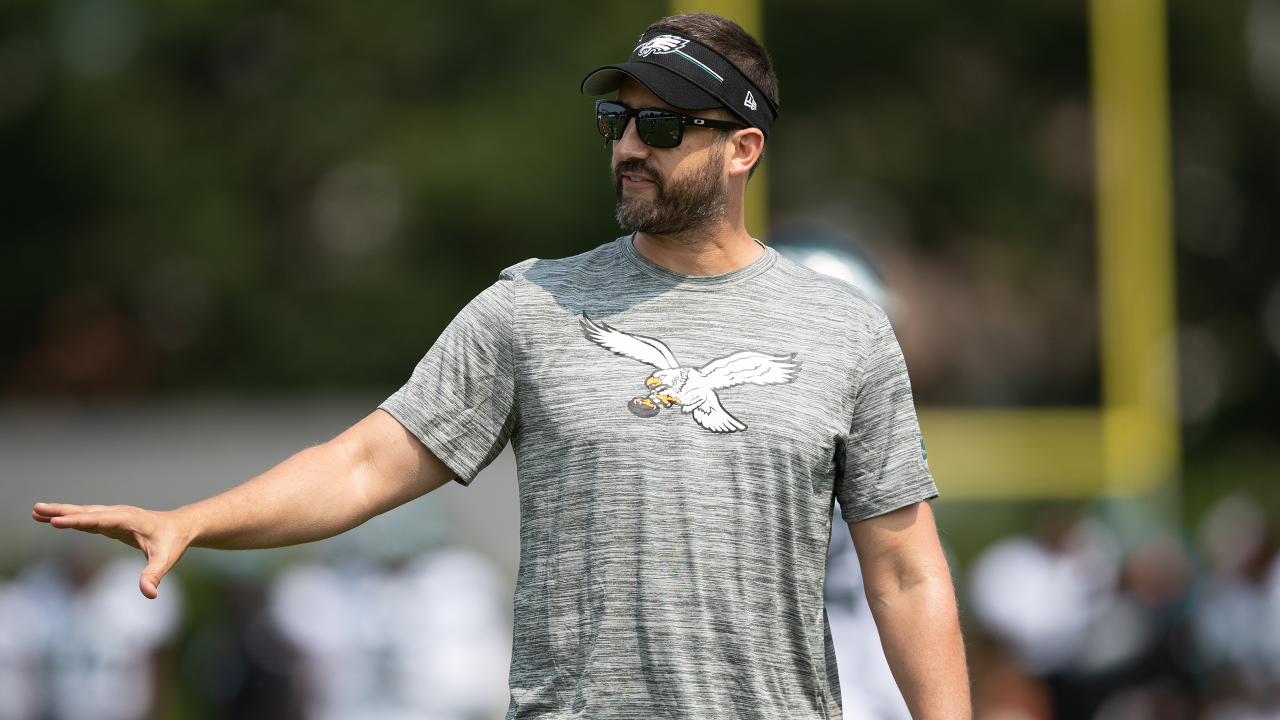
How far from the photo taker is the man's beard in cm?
274

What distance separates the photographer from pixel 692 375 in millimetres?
2609

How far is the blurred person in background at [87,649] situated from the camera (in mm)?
8422

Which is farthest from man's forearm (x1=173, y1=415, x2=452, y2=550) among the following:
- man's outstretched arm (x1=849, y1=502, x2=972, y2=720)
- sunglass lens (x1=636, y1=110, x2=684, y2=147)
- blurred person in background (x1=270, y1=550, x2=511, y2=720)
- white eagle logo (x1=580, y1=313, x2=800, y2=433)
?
blurred person in background (x1=270, y1=550, x2=511, y2=720)

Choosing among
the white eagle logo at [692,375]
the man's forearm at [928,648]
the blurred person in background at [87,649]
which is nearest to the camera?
the white eagle logo at [692,375]

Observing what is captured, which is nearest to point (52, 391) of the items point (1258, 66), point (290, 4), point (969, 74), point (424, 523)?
point (290, 4)

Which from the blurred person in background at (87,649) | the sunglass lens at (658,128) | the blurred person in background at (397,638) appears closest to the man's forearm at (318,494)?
the sunglass lens at (658,128)

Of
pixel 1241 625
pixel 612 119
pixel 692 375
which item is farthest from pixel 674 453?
pixel 1241 625

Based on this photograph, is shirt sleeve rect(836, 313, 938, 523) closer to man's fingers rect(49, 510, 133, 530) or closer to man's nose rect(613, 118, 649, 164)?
man's nose rect(613, 118, 649, 164)

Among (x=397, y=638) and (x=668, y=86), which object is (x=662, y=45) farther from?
(x=397, y=638)

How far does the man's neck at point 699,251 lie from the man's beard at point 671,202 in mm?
22

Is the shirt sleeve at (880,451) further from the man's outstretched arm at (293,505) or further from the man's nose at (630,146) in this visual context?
the man's outstretched arm at (293,505)

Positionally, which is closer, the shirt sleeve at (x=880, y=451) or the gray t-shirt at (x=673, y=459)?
the gray t-shirt at (x=673, y=459)

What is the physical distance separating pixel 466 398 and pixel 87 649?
6554 mm

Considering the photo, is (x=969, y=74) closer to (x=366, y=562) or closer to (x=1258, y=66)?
(x=1258, y=66)
